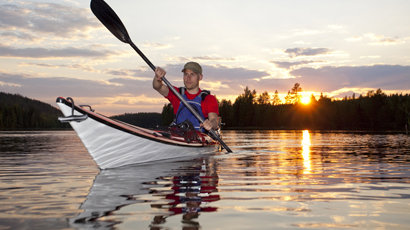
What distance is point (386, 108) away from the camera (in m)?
107

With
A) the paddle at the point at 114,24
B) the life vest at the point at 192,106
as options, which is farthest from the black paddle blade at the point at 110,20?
the life vest at the point at 192,106

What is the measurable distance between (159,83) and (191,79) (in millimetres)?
965

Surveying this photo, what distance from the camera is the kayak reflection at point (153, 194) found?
182 inches

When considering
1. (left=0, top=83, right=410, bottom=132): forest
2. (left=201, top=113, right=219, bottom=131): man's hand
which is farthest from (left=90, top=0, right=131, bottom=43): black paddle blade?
(left=0, top=83, right=410, bottom=132): forest

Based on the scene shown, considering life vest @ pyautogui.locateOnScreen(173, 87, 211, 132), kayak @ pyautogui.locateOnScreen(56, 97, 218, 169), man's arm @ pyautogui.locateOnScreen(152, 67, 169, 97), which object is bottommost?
kayak @ pyautogui.locateOnScreen(56, 97, 218, 169)

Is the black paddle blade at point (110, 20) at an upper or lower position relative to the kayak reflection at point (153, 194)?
upper

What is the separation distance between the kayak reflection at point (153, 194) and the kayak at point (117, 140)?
424mm

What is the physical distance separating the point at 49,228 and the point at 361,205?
12.6 feet

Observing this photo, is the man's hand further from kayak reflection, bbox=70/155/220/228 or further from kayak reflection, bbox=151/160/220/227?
kayak reflection, bbox=151/160/220/227

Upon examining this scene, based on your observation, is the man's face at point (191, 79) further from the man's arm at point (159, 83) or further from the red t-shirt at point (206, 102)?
the man's arm at point (159, 83)

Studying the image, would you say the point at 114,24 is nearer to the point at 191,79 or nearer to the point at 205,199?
the point at 191,79

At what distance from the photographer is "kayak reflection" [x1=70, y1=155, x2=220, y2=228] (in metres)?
4.62

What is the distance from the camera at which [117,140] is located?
977 centimetres

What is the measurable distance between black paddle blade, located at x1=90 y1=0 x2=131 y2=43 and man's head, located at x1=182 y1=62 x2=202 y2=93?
226 cm
